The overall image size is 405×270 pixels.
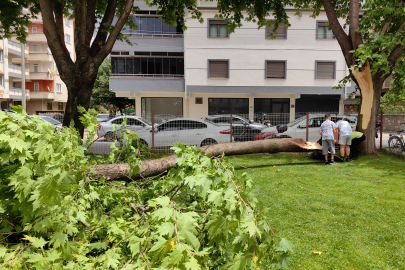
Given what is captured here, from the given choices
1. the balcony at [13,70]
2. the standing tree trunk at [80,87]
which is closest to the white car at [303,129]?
the standing tree trunk at [80,87]

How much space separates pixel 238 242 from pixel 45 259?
1.17 m

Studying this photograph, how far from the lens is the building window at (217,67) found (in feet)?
72.6

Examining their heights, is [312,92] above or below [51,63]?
below

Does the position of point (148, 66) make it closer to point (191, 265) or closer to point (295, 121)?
point (295, 121)

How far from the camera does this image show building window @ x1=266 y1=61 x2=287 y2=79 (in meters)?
22.3

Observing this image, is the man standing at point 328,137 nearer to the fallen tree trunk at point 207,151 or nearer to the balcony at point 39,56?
the fallen tree trunk at point 207,151

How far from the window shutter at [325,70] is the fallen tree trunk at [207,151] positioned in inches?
623

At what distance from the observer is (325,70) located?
2244cm

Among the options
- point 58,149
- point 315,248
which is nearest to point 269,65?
point 315,248

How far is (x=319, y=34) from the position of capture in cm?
2211

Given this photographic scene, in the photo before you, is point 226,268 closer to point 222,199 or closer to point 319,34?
point 222,199

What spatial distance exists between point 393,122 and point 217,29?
43.7 ft

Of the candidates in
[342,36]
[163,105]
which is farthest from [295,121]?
[163,105]

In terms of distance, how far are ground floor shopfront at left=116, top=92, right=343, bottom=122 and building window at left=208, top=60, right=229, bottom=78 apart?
173 cm
